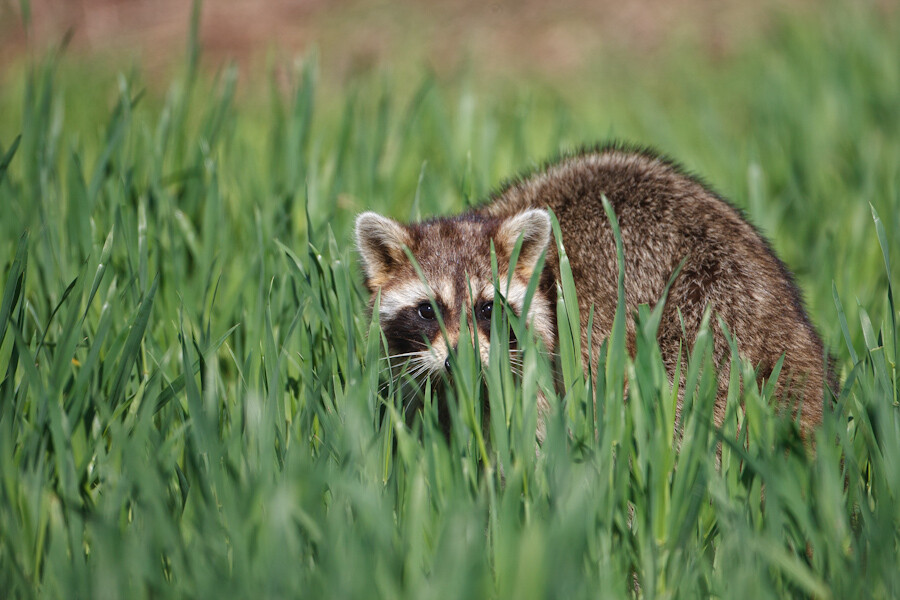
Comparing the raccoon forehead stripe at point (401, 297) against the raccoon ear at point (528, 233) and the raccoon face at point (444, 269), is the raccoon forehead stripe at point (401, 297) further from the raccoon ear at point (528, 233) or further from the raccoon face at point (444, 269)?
the raccoon ear at point (528, 233)

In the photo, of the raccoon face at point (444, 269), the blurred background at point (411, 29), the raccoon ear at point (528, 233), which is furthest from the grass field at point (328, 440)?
the blurred background at point (411, 29)

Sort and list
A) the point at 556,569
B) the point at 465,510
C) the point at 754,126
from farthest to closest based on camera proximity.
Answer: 1. the point at 754,126
2. the point at 465,510
3. the point at 556,569

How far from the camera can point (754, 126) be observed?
6418mm

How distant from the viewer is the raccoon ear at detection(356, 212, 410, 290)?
3.53 metres

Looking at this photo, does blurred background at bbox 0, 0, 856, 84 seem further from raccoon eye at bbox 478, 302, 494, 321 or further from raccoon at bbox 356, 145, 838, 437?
raccoon eye at bbox 478, 302, 494, 321

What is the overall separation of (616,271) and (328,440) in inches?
56.7

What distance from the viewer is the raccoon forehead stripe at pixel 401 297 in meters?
→ 3.55

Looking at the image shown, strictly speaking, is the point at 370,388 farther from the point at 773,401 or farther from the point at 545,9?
the point at 545,9

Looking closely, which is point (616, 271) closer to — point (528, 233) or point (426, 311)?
point (528, 233)

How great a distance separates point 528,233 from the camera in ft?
11.5

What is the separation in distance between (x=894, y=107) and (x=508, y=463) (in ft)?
16.6

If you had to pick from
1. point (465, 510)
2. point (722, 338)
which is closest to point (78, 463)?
point (465, 510)

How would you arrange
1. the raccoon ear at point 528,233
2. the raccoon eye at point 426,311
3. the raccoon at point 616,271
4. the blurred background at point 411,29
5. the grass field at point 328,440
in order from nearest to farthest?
1. the grass field at point 328,440
2. the raccoon at point 616,271
3. the raccoon ear at point 528,233
4. the raccoon eye at point 426,311
5. the blurred background at point 411,29

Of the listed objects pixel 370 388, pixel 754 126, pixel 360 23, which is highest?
pixel 360 23
